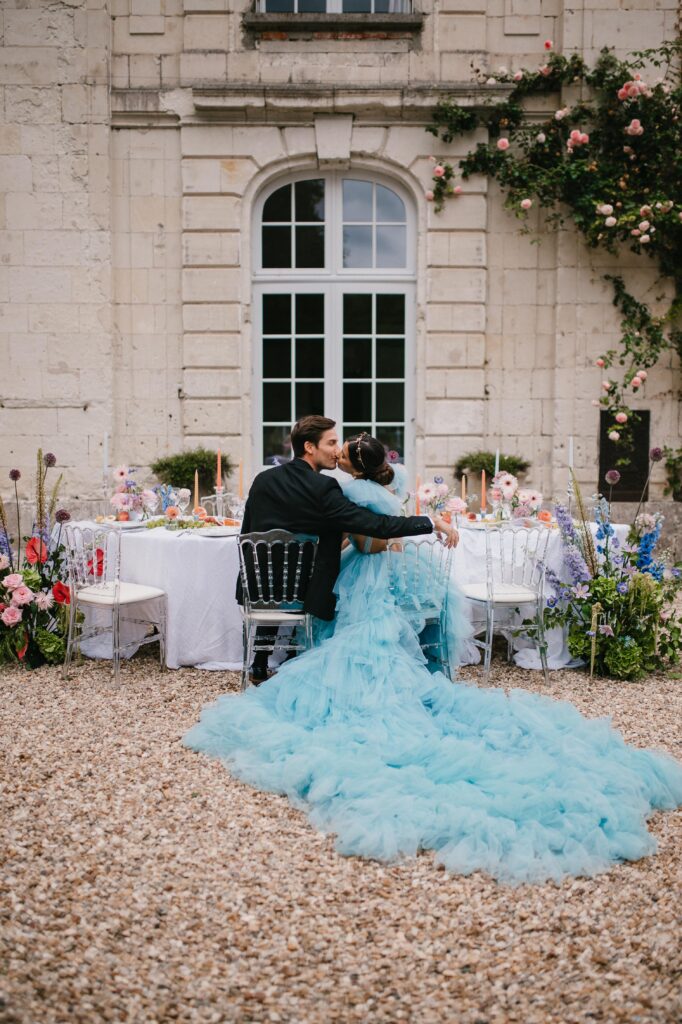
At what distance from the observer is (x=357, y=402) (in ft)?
25.6

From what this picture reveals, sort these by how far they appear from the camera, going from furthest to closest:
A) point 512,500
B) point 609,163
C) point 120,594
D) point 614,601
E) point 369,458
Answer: point 609,163 → point 512,500 → point 614,601 → point 120,594 → point 369,458

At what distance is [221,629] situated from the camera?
14.8 feet

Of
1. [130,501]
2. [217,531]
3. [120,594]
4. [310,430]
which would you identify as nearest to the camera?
[310,430]

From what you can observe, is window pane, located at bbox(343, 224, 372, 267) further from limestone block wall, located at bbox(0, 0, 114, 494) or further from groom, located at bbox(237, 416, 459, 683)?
groom, located at bbox(237, 416, 459, 683)

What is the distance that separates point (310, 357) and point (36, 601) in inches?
160

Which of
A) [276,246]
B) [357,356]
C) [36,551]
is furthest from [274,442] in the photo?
[36,551]

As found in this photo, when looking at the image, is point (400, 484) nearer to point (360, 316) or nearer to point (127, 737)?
point (127, 737)

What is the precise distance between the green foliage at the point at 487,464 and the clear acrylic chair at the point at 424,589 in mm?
3529

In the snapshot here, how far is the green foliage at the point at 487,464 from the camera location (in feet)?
24.3

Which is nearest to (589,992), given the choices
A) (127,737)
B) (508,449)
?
(127,737)

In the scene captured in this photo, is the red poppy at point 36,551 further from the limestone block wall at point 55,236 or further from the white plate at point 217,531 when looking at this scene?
the limestone block wall at point 55,236

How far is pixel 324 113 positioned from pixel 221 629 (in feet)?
16.6

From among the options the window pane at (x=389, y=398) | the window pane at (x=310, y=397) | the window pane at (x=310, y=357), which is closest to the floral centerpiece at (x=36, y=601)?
the window pane at (x=310, y=397)

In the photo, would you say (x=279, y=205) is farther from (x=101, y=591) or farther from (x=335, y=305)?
(x=101, y=591)
